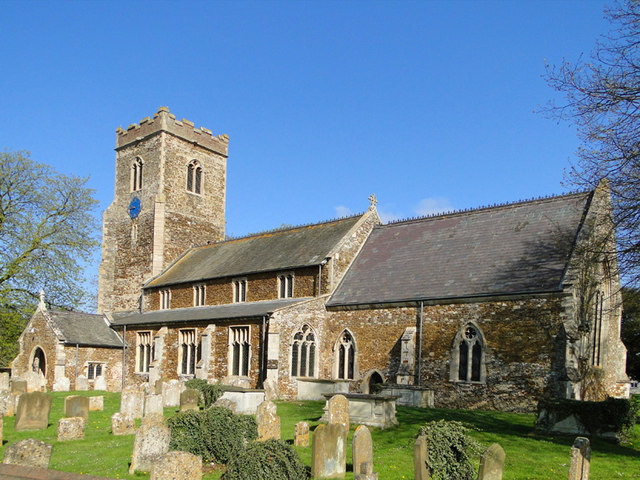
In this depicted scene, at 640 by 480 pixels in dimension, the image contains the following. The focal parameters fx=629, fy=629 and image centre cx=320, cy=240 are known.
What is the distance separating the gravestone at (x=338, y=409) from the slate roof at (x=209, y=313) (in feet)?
33.4

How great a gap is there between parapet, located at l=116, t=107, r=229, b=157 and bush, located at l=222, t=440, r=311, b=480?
31.7 meters

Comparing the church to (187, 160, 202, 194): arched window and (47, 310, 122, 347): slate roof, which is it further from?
(187, 160, 202, 194): arched window

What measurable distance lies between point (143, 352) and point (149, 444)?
22.1m

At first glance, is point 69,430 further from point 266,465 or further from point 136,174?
point 136,174

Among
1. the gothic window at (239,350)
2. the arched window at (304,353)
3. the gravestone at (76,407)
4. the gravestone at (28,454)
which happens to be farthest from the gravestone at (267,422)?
the gothic window at (239,350)

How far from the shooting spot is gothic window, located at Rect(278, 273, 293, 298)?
1112 inches

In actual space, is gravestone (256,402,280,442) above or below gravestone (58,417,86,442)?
above

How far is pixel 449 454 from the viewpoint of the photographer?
980 centimetres

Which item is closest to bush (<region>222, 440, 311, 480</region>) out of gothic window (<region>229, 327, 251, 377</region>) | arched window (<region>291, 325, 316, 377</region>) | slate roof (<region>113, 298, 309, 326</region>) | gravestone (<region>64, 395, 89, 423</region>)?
gravestone (<region>64, 395, 89, 423</region>)

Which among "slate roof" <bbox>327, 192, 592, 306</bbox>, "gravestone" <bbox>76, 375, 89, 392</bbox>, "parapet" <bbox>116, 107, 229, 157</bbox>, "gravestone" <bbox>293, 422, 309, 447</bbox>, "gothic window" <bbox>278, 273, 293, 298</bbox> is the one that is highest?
"parapet" <bbox>116, 107, 229, 157</bbox>

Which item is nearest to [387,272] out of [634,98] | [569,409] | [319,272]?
[319,272]

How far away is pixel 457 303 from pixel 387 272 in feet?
14.8

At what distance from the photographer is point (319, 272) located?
88.3 ft

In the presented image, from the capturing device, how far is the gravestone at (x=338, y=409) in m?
14.5
